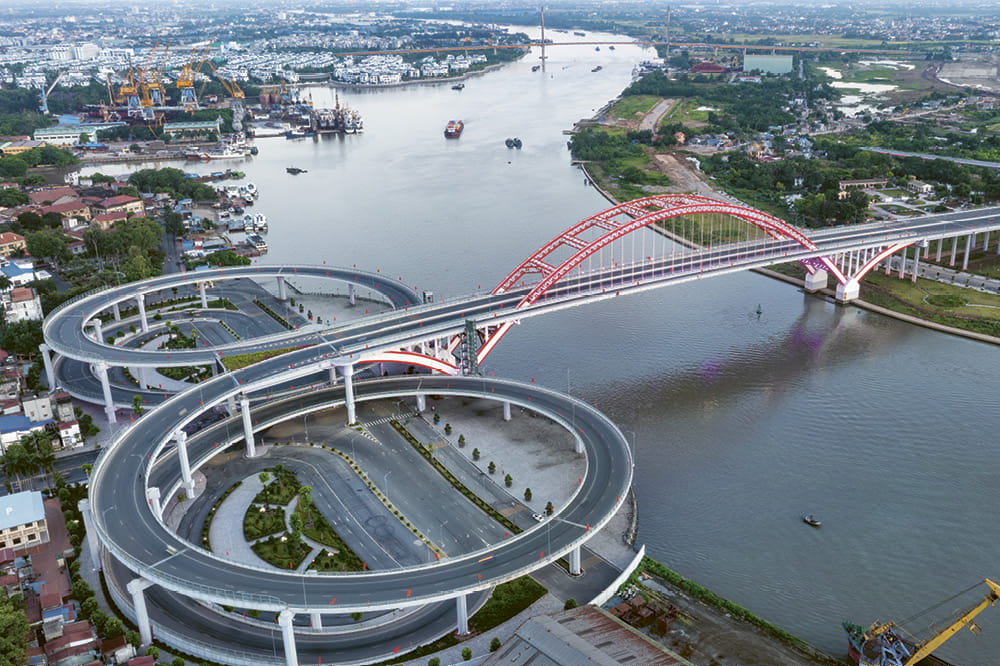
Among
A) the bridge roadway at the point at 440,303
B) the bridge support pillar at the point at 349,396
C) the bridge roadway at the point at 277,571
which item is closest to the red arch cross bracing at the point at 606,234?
the bridge roadway at the point at 440,303

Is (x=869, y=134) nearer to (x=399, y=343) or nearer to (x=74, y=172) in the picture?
(x=399, y=343)

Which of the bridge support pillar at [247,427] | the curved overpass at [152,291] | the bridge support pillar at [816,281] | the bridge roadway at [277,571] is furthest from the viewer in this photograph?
the bridge support pillar at [816,281]

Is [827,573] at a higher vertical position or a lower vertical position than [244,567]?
lower

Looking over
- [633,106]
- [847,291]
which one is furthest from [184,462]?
[633,106]

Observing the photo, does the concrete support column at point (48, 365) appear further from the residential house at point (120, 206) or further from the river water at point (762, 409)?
the residential house at point (120, 206)

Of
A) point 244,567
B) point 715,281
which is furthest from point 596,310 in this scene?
point 244,567
